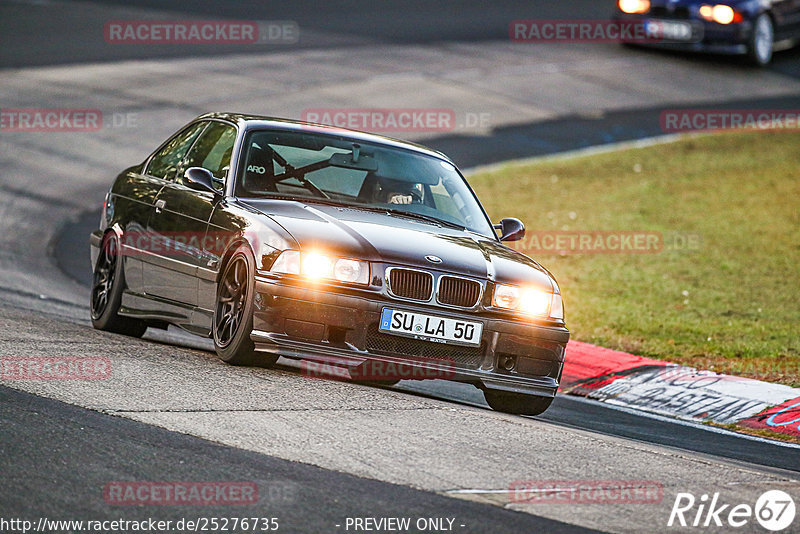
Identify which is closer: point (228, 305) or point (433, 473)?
point (433, 473)

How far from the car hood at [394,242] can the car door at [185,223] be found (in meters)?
0.46

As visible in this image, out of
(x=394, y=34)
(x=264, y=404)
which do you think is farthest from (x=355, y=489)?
(x=394, y=34)

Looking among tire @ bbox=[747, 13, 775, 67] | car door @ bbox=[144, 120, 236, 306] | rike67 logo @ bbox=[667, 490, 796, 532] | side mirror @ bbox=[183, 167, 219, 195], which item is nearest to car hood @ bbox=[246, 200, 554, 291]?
side mirror @ bbox=[183, 167, 219, 195]

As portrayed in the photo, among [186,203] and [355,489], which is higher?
[186,203]

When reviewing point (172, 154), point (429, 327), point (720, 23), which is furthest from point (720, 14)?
point (429, 327)

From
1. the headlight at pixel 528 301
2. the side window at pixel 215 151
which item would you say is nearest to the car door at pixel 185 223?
the side window at pixel 215 151

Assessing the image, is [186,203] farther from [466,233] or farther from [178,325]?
[466,233]

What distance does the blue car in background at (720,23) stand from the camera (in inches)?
932

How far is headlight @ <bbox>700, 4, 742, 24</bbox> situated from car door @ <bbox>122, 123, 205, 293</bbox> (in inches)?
634

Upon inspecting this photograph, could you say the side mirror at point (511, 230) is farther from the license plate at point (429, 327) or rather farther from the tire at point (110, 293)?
the tire at point (110, 293)

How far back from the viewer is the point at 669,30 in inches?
976

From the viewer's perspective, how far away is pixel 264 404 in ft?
21.5

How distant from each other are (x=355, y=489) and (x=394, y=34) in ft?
72.7

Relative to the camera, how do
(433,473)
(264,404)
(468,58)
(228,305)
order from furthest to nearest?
(468,58)
(228,305)
(264,404)
(433,473)
